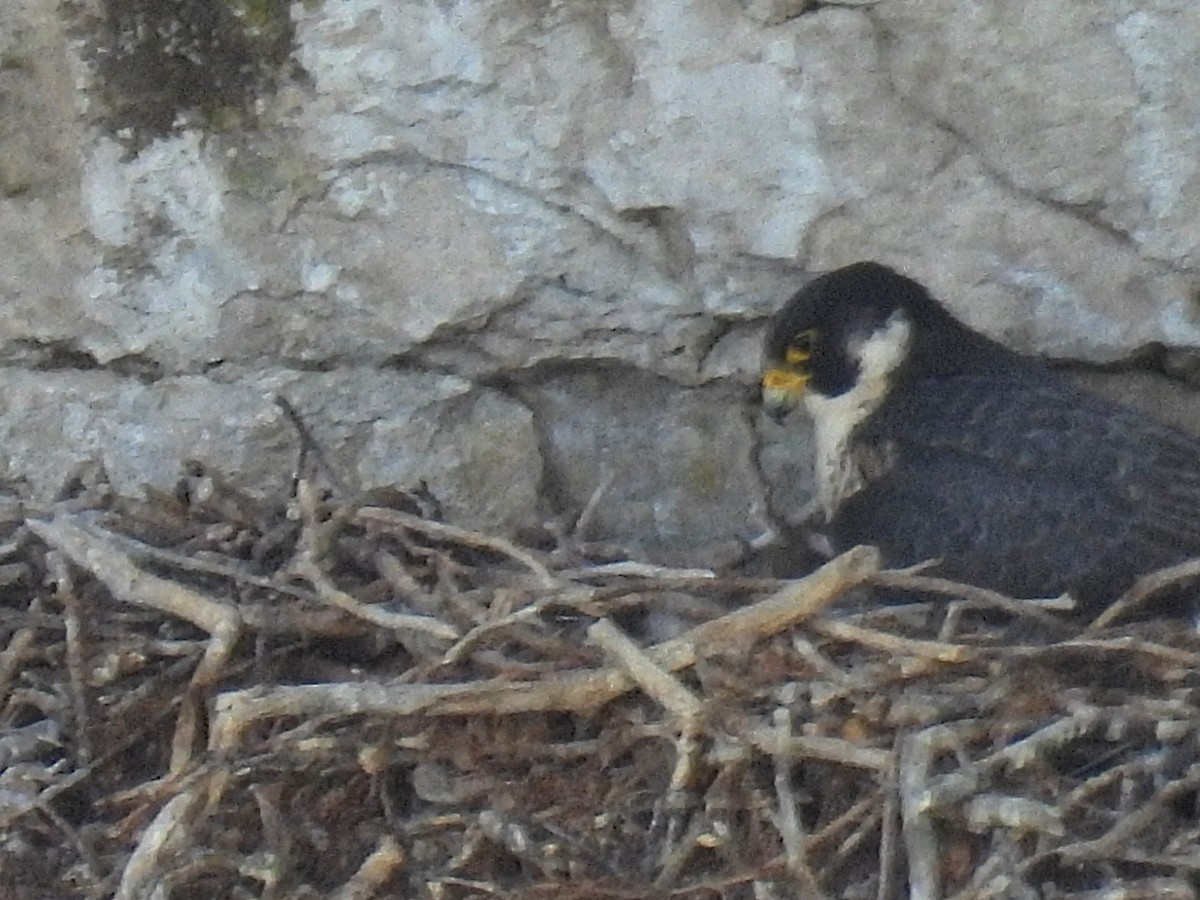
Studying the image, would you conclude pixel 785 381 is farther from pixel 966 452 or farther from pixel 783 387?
pixel 966 452

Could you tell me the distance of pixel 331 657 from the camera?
7.36 ft

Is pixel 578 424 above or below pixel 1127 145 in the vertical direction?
below

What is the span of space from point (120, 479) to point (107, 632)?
414 millimetres

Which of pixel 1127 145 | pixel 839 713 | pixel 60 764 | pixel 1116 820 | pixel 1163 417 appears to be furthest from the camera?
pixel 1163 417

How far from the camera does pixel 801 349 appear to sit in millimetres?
2432

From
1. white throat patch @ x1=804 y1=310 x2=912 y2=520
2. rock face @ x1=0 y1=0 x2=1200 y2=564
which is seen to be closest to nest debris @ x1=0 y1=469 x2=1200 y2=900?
white throat patch @ x1=804 y1=310 x2=912 y2=520

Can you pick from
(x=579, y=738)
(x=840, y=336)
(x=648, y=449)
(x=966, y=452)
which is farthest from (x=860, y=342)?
(x=579, y=738)

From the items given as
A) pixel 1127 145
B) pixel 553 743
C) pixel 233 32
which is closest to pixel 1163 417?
pixel 1127 145

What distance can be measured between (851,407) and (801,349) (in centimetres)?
10

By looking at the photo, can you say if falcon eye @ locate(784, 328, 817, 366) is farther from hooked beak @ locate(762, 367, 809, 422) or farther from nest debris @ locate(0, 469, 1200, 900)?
nest debris @ locate(0, 469, 1200, 900)

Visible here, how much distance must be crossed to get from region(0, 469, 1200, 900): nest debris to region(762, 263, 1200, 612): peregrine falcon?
3.1 inches

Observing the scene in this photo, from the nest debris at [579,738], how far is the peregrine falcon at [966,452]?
0.08 m

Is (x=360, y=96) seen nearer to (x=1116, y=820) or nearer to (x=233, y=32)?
(x=233, y=32)

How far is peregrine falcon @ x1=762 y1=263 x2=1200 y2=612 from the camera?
7.20 feet
